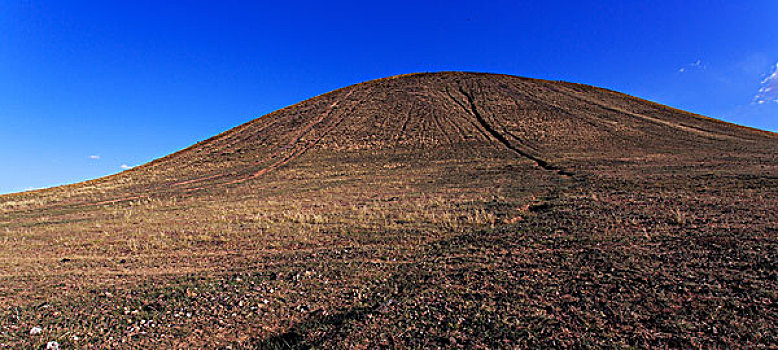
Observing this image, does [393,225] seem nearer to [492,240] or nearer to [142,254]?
Result: [492,240]

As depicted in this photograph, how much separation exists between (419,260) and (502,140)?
27.3 meters

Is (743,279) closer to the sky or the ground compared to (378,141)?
closer to the ground

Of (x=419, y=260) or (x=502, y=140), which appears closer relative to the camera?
(x=419, y=260)

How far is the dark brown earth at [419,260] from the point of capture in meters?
4.76

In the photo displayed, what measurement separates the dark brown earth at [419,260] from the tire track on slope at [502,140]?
0.71 metres

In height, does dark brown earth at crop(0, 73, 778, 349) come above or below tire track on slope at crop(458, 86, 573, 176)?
below

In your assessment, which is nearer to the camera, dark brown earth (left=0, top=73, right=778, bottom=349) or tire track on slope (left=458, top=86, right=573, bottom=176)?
dark brown earth (left=0, top=73, right=778, bottom=349)

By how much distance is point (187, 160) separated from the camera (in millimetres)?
34562

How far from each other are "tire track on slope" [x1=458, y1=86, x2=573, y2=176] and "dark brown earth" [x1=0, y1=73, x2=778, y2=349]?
0.71 m

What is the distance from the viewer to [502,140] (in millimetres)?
32094

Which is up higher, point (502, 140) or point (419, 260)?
point (502, 140)

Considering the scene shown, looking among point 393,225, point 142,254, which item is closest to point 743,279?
point 393,225

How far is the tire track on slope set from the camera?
20513 mm

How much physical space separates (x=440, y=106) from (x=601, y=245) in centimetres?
4112
